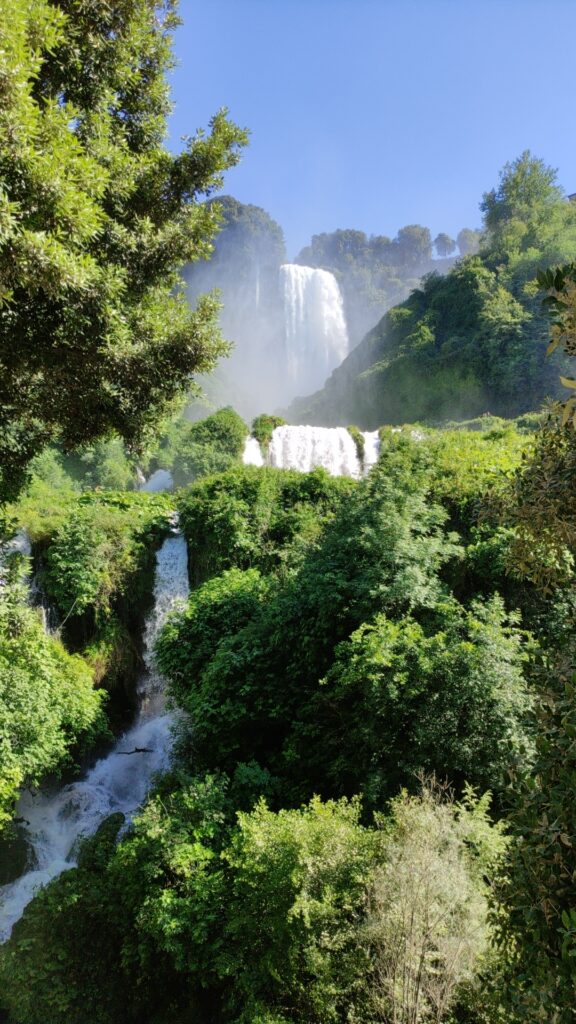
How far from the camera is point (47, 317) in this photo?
458cm

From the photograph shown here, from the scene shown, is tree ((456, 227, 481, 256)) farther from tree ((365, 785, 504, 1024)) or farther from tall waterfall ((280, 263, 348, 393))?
tree ((365, 785, 504, 1024))

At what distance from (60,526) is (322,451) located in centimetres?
1183

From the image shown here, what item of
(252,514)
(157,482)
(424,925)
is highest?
(157,482)

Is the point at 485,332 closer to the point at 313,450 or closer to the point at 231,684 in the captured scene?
the point at 313,450

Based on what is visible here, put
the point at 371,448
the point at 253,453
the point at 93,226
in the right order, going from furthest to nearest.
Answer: the point at 253,453, the point at 371,448, the point at 93,226


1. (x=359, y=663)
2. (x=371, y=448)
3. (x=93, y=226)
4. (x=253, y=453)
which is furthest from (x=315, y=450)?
(x=93, y=226)

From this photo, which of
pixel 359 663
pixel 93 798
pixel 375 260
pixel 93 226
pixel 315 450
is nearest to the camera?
pixel 93 226

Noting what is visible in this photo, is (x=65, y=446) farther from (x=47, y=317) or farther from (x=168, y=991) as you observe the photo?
(x=168, y=991)

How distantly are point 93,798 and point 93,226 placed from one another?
32.5 ft

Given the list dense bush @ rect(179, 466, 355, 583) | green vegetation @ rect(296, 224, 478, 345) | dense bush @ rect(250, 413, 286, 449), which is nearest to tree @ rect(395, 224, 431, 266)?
green vegetation @ rect(296, 224, 478, 345)

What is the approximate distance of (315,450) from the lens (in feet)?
73.5

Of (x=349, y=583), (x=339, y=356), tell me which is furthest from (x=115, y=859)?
(x=339, y=356)

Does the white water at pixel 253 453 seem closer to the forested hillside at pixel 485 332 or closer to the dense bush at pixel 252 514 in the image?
the dense bush at pixel 252 514

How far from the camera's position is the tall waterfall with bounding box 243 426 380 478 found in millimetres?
21592
